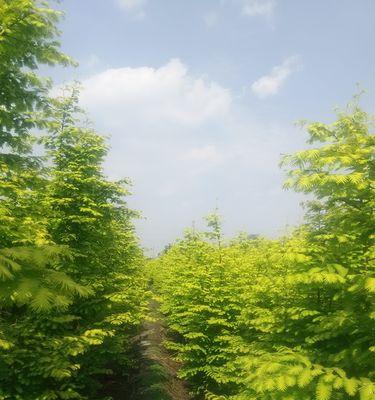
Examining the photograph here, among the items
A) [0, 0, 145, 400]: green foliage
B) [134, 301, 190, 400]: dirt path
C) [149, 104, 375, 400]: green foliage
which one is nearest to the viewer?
[0, 0, 145, 400]: green foliage

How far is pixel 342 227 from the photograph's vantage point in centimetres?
664

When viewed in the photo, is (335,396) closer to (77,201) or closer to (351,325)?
(351,325)

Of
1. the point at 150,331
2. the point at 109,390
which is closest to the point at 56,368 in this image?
the point at 109,390

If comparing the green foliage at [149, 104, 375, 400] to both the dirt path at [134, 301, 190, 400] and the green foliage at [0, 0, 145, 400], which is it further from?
the dirt path at [134, 301, 190, 400]

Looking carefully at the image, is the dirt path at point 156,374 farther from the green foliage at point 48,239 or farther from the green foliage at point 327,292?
the green foliage at point 327,292

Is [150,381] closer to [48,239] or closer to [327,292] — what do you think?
[48,239]

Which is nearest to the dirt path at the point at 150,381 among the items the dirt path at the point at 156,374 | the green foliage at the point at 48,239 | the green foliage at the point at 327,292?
the dirt path at the point at 156,374

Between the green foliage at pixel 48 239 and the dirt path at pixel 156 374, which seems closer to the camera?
the green foliage at pixel 48 239

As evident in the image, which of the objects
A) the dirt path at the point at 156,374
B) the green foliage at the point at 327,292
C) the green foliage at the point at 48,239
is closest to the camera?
the green foliage at the point at 48,239

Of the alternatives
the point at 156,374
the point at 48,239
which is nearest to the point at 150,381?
the point at 156,374

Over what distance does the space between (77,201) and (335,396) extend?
924cm

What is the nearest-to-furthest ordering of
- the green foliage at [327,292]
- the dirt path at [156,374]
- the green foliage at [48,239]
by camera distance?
the green foliage at [48,239] < the green foliage at [327,292] < the dirt path at [156,374]

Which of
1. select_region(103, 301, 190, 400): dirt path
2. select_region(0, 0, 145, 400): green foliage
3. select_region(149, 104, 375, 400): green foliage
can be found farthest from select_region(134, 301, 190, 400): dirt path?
select_region(149, 104, 375, 400): green foliage

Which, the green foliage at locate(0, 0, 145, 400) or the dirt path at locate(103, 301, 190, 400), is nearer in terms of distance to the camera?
the green foliage at locate(0, 0, 145, 400)
